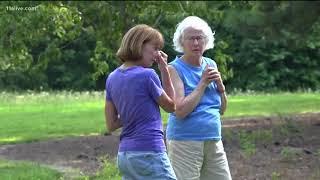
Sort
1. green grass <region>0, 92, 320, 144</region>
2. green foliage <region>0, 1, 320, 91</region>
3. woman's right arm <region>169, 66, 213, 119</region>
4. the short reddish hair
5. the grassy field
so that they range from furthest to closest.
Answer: green grass <region>0, 92, 320, 144</region>
the grassy field
woman's right arm <region>169, 66, 213, 119</region>
the short reddish hair
green foliage <region>0, 1, 320, 91</region>

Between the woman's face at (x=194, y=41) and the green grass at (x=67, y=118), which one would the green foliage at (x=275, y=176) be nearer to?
the woman's face at (x=194, y=41)

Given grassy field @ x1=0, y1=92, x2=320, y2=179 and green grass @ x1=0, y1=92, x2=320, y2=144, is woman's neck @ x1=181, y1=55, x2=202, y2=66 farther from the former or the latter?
green grass @ x1=0, y1=92, x2=320, y2=144

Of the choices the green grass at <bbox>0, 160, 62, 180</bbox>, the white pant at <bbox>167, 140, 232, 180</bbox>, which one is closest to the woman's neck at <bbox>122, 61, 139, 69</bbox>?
the white pant at <bbox>167, 140, 232, 180</bbox>

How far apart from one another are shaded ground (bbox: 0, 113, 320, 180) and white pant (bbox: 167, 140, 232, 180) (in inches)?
105

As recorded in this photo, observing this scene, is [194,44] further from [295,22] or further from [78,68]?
[78,68]

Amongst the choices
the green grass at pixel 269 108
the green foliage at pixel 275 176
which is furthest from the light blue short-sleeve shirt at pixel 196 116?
the green grass at pixel 269 108

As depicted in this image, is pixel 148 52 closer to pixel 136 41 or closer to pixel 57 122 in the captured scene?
pixel 136 41

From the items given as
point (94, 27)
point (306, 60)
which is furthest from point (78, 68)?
point (94, 27)

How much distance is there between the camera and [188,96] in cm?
518

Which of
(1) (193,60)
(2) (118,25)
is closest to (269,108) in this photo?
(2) (118,25)

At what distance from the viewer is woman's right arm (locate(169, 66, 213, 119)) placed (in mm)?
5152

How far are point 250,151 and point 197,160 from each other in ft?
14.6

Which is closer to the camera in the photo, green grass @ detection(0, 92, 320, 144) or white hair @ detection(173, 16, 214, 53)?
white hair @ detection(173, 16, 214, 53)

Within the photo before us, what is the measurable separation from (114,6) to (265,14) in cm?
796
